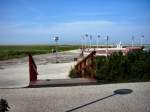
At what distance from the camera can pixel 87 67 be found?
47.6ft

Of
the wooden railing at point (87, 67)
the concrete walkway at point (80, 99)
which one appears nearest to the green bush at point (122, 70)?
the wooden railing at point (87, 67)

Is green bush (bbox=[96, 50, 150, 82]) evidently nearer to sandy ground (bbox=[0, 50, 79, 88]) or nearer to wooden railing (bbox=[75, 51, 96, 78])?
wooden railing (bbox=[75, 51, 96, 78])

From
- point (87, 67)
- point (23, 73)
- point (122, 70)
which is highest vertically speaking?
point (87, 67)

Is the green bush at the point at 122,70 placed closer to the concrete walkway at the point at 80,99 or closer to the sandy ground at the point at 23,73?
the concrete walkway at the point at 80,99

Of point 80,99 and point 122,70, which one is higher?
point 122,70

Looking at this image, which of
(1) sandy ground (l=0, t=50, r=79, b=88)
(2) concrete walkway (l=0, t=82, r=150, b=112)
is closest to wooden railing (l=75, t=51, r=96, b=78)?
(1) sandy ground (l=0, t=50, r=79, b=88)

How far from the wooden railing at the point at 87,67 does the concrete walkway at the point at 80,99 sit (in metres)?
2.04

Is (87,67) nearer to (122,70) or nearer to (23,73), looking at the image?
(122,70)

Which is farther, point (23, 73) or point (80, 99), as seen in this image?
point (23, 73)

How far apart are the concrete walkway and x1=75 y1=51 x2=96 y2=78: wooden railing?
204cm

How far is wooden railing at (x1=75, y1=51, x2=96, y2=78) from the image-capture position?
1386 centimetres

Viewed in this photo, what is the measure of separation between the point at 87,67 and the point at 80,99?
5.42 meters

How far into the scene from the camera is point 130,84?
12.1 m

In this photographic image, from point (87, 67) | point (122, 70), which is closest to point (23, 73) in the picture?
point (87, 67)
